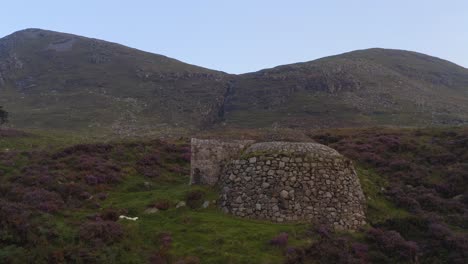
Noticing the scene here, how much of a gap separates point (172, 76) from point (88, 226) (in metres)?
135

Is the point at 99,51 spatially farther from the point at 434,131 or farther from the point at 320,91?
the point at 434,131

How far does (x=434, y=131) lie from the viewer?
145ft

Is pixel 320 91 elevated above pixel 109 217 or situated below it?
above

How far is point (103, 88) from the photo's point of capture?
137 m

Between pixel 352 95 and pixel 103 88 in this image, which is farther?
pixel 103 88

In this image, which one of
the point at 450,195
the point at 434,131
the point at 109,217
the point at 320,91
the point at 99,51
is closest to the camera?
the point at 109,217

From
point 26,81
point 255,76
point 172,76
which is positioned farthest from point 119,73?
point 255,76

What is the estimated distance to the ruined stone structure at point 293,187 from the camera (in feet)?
73.3

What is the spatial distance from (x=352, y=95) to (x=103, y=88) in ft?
227

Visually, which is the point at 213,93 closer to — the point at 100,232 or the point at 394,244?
the point at 100,232

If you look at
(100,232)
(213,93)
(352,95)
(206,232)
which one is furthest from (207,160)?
(213,93)

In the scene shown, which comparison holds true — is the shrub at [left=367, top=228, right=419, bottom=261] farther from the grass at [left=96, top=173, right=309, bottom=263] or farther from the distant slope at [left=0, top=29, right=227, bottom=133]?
the distant slope at [left=0, top=29, right=227, bottom=133]

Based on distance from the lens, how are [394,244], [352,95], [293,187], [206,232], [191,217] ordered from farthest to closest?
1. [352,95]
2. [293,187]
3. [191,217]
4. [206,232]
5. [394,244]

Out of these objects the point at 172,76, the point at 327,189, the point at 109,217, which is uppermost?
the point at 172,76
